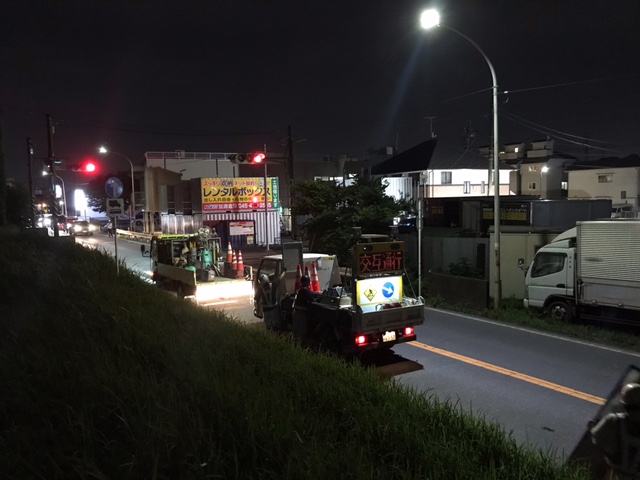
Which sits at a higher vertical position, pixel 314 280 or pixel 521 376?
pixel 314 280

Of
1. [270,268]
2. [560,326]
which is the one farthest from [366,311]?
[560,326]

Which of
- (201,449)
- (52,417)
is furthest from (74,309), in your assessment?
(201,449)

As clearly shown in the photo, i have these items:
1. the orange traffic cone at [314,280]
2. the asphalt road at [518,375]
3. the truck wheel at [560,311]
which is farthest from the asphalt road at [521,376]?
the orange traffic cone at [314,280]

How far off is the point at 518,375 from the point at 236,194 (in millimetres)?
30313

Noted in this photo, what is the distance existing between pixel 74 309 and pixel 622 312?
A: 40.9ft

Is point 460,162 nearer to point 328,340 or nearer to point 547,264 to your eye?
point 547,264

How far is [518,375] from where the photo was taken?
8922 millimetres

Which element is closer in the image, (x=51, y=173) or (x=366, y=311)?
(x=366, y=311)

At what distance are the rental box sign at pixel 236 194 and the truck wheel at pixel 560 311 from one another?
24320 mm

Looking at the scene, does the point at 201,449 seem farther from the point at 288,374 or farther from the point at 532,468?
the point at 532,468

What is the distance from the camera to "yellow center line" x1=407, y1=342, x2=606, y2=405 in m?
7.78

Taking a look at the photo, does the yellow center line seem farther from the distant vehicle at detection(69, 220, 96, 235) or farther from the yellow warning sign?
the distant vehicle at detection(69, 220, 96, 235)

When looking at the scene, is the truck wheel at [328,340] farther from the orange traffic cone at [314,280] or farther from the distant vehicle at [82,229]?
the distant vehicle at [82,229]

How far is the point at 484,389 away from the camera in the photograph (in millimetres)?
8203
